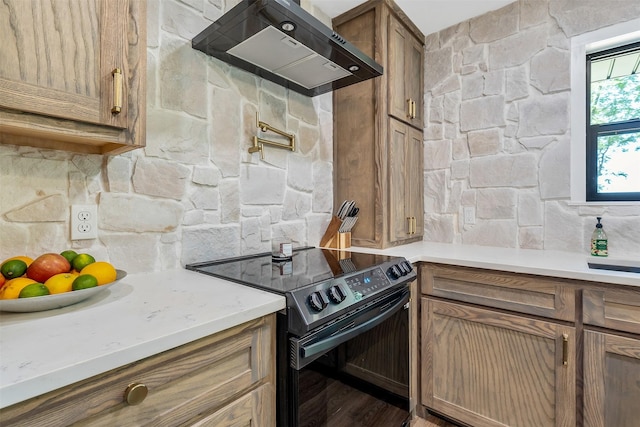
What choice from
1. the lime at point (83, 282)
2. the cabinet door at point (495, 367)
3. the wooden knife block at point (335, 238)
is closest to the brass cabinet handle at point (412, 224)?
the wooden knife block at point (335, 238)

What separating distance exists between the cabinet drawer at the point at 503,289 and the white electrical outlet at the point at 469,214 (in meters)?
0.74

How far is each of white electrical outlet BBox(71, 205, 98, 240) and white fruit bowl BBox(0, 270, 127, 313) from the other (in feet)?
1.17

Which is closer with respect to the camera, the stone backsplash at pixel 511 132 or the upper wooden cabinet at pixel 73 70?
the upper wooden cabinet at pixel 73 70

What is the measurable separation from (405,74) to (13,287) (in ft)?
7.62

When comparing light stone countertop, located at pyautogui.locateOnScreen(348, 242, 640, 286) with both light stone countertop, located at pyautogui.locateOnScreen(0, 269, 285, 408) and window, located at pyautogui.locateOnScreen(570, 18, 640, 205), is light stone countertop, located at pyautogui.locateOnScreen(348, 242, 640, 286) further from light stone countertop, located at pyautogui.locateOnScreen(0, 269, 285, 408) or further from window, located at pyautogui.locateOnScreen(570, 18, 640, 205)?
light stone countertop, located at pyautogui.locateOnScreen(0, 269, 285, 408)

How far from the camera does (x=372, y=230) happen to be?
6.77 ft

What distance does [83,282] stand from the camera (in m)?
0.84

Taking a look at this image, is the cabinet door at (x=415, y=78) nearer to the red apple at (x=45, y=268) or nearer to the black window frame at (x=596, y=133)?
the black window frame at (x=596, y=133)

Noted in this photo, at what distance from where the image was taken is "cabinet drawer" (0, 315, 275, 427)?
566 millimetres

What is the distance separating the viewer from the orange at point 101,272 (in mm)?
908

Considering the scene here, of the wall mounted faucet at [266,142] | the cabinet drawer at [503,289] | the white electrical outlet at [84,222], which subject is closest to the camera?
the white electrical outlet at [84,222]

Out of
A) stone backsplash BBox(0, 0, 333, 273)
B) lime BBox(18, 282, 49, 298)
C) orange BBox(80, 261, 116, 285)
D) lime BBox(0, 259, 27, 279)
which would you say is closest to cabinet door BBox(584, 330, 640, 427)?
stone backsplash BBox(0, 0, 333, 273)

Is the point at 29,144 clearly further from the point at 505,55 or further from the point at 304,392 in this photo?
the point at 505,55

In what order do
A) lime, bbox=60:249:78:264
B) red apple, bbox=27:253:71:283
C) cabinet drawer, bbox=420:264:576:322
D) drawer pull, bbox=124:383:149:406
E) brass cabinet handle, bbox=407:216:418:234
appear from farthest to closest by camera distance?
1. brass cabinet handle, bbox=407:216:418:234
2. cabinet drawer, bbox=420:264:576:322
3. lime, bbox=60:249:78:264
4. red apple, bbox=27:253:71:283
5. drawer pull, bbox=124:383:149:406
